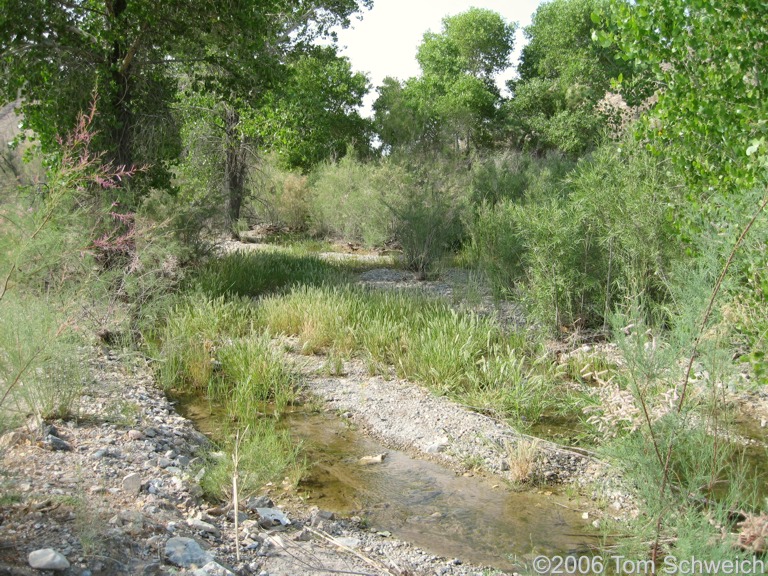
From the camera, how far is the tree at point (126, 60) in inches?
375

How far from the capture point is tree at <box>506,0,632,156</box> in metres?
23.6

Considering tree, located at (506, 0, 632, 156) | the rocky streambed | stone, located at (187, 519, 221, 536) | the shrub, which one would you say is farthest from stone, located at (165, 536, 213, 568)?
tree, located at (506, 0, 632, 156)

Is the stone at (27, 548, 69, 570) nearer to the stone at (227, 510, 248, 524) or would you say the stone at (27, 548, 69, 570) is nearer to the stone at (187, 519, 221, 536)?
the stone at (187, 519, 221, 536)

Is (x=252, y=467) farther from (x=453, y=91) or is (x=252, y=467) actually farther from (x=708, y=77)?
(x=453, y=91)

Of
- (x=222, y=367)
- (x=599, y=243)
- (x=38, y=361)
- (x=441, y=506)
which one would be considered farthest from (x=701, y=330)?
(x=222, y=367)

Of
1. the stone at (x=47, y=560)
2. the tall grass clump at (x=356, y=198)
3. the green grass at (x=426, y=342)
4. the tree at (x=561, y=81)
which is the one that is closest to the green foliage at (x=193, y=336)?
the green grass at (x=426, y=342)

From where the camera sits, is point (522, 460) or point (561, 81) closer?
point (522, 460)

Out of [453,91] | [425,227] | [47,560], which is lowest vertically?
[47,560]

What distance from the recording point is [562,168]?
17.0m

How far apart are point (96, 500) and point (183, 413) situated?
2.80 m

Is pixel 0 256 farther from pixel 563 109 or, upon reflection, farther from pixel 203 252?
pixel 563 109

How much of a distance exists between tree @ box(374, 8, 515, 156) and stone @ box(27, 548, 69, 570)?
27.7 m

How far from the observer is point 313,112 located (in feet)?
50.5

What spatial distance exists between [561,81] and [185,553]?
28.5 m
